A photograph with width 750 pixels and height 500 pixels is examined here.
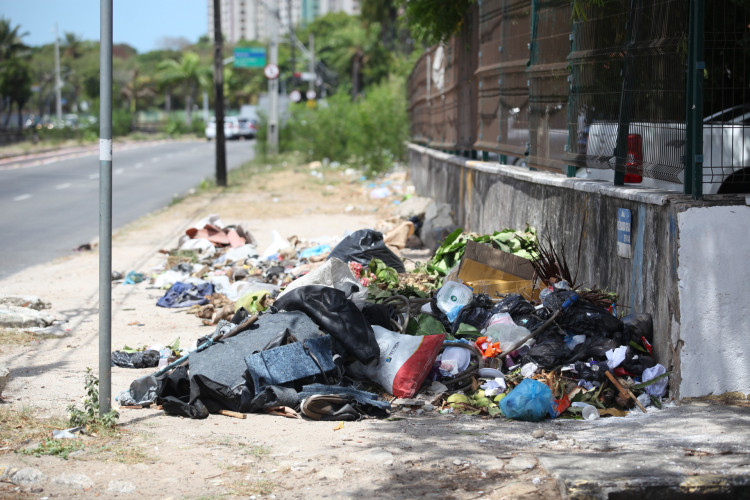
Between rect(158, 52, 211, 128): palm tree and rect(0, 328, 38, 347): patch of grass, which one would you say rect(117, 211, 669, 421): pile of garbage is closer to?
rect(0, 328, 38, 347): patch of grass

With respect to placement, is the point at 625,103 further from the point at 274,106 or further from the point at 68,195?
the point at 274,106

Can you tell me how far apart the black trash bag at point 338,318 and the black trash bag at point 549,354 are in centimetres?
99

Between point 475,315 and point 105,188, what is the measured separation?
2816mm

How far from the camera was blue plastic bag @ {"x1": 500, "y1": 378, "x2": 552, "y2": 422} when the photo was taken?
4.79m

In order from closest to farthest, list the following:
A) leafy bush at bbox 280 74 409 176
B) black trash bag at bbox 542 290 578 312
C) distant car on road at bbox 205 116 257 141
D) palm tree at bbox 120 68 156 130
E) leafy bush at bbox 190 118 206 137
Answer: black trash bag at bbox 542 290 578 312 < leafy bush at bbox 280 74 409 176 < distant car on road at bbox 205 116 257 141 < leafy bush at bbox 190 118 206 137 < palm tree at bbox 120 68 156 130

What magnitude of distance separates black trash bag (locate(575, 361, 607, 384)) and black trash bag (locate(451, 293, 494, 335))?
0.99 m

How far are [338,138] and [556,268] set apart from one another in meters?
22.2

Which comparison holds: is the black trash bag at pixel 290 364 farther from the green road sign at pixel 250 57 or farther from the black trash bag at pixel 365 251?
the green road sign at pixel 250 57

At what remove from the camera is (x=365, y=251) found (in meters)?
8.70

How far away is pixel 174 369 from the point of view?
209 inches

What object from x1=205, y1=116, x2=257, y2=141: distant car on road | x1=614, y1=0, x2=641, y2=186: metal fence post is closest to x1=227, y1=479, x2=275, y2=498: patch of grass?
x1=614, y1=0, x2=641, y2=186: metal fence post

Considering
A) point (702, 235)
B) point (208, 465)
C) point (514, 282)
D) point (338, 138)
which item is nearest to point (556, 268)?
point (514, 282)

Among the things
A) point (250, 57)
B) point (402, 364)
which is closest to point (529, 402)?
point (402, 364)

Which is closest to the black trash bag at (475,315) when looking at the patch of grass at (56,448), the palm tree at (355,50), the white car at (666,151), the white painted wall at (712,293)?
the white car at (666,151)
